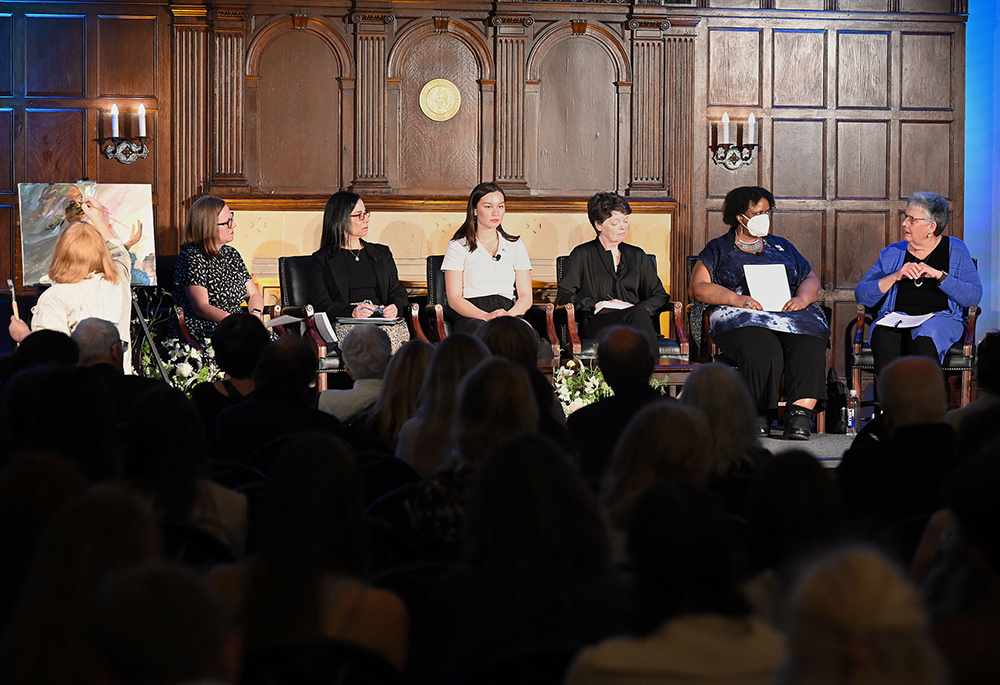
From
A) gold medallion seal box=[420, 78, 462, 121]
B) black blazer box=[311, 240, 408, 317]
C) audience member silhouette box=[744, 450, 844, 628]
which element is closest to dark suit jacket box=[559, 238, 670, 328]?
black blazer box=[311, 240, 408, 317]

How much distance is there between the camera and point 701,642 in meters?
1.32

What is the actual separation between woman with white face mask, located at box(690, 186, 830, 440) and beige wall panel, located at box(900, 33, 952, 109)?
2.13m

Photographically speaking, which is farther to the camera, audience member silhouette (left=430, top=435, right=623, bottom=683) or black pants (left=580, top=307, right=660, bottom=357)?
black pants (left=580, top=307, right=660, bottom=357)

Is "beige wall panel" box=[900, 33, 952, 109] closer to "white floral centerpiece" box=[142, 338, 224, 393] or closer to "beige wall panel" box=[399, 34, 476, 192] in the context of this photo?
"beige wall panel" box=[399, 34, 476, 192]

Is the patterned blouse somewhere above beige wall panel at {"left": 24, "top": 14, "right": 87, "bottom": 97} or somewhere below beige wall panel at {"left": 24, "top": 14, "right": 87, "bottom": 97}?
below

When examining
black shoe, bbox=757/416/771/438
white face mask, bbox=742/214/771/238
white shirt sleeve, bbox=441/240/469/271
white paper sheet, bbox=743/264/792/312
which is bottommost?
black shoe, bbox=757/416/771/438

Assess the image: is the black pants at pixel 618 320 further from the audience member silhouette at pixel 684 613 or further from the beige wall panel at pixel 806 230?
the audience member silhouette at pixel 684 613

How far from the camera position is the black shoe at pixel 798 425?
614cm

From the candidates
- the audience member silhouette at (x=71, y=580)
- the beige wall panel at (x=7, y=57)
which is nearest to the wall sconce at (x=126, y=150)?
the beige wall panel at (x=7, y=57)

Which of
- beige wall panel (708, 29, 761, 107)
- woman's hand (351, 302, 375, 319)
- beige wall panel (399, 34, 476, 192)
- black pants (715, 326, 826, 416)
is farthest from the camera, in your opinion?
beige wall panel (708, 29, 761, 107)

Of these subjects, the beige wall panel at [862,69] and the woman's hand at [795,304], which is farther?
the beige wall panel at [862,69]

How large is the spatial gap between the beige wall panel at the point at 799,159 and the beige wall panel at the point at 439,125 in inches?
86.6

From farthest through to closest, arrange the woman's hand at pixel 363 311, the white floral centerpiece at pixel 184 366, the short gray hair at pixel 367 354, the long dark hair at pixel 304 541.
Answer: the woman's hand at pixel 363 311 < the white floral centerpiece at pixel 184 366 < the short gray hair at pixel 367 354 < the long dark hair at pixel 304 541

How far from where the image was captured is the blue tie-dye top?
6.41 meters
